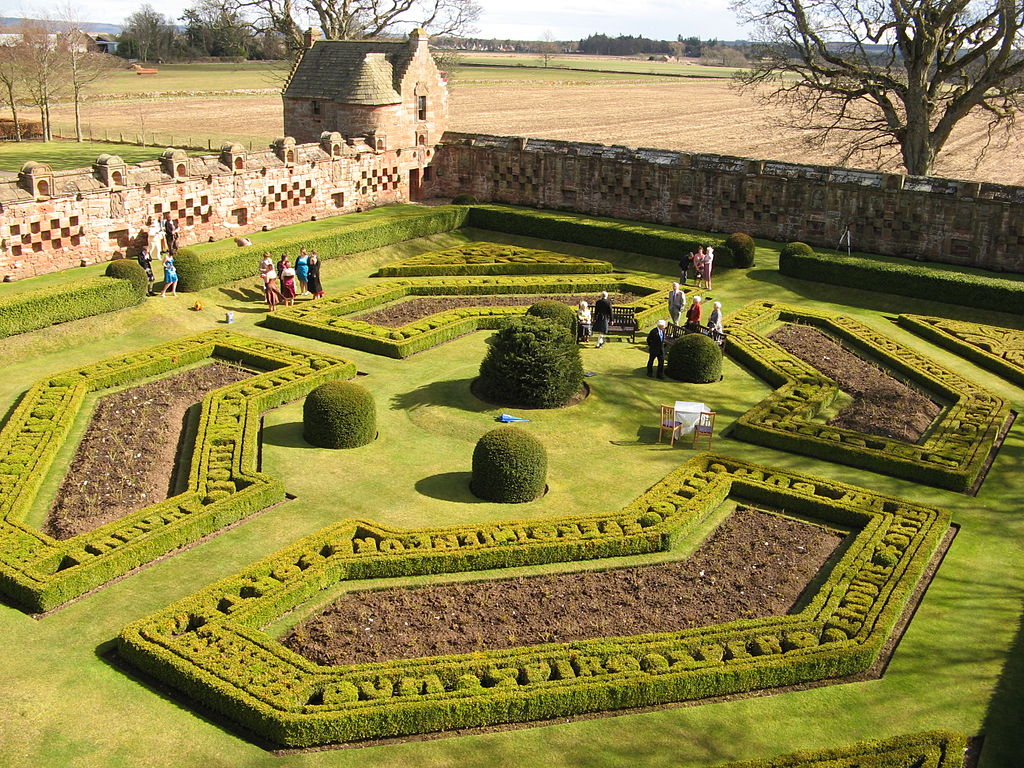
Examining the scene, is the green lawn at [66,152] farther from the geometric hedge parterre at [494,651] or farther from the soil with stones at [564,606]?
the soil with stones at [564,606]

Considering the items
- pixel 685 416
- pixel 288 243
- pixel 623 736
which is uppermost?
pixel 288 243

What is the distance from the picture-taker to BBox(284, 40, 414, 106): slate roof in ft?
140

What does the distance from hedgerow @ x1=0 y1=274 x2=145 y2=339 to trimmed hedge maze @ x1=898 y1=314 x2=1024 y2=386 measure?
2436 cm

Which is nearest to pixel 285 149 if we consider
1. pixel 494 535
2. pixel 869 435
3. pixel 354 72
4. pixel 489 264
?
pixel 354 72

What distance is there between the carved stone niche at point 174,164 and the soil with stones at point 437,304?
958 centimetres

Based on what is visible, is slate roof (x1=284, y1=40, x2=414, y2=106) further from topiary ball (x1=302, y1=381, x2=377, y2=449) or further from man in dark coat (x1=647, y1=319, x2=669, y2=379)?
topiary ball (x1=302, y1=381, x2=377, y2=449)

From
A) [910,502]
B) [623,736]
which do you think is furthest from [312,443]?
[910,502]

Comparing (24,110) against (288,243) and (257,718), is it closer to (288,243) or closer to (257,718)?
(288,243)

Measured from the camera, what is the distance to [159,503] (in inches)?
700

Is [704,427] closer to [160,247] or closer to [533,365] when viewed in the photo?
[533,365]

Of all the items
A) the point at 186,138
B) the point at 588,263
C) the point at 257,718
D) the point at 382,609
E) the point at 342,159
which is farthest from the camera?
the point at 186,138

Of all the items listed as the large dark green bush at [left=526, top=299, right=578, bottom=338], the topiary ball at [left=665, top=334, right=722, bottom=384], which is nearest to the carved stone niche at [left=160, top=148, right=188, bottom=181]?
the large dark green bush at [left=526, top=299, right=578, bottom=338]

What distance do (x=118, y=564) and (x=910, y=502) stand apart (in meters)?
14.6

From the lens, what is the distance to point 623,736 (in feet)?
42.1
